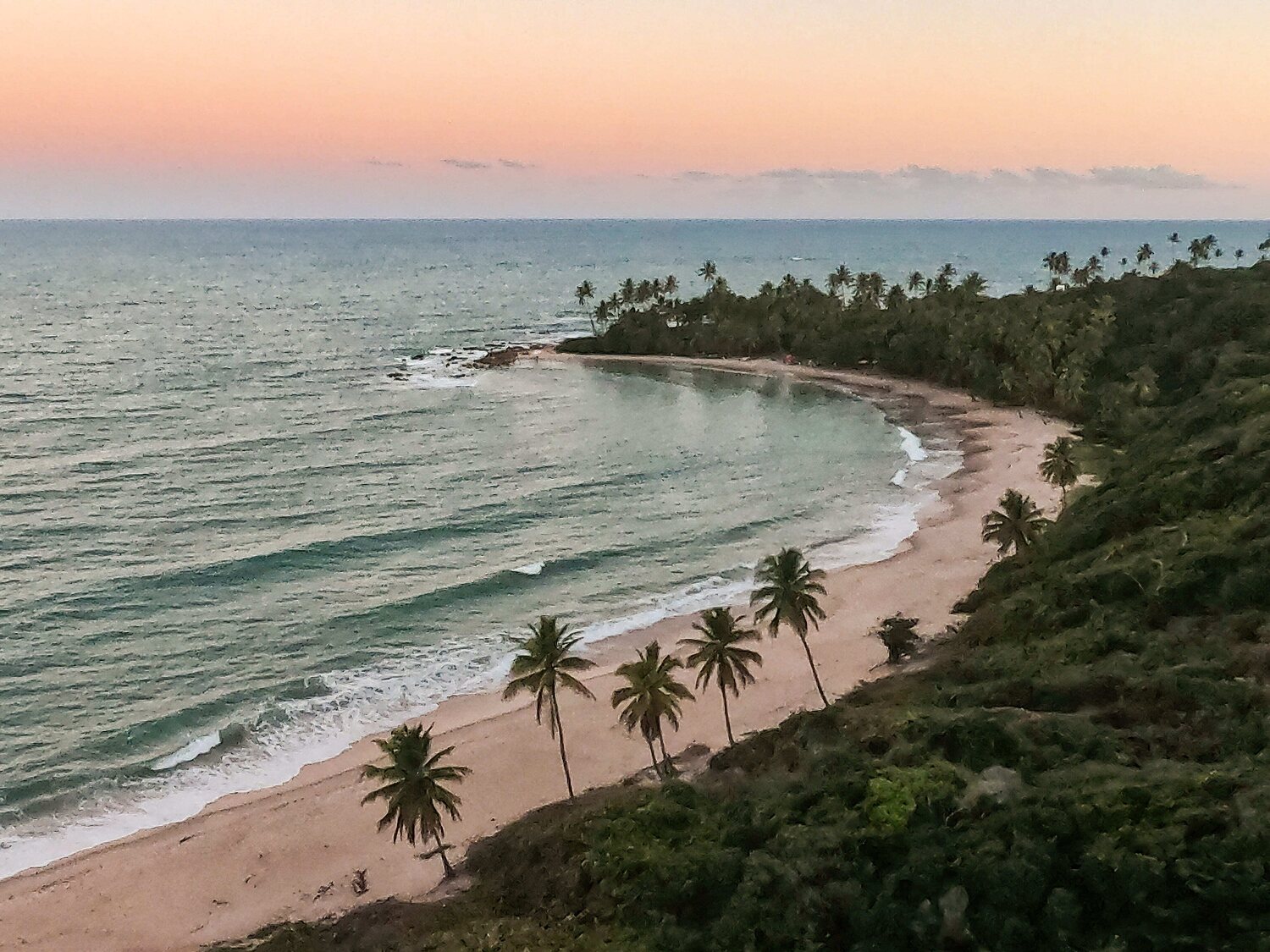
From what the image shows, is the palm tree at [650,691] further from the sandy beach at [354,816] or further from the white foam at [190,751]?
the white foam at [190,751]

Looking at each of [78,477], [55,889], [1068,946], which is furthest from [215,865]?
[78,477]

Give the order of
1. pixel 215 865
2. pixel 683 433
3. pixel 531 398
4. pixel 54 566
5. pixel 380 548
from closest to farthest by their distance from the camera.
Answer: pixel 215 865
pixel 54 566
pixel 380 548
pixel 683 433
pixel 531 398

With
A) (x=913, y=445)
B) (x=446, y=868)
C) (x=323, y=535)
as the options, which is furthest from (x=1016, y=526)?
(x=323, y=535)

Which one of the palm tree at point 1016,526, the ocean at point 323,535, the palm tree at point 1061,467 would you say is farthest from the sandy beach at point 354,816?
the palm tree at point 1061,467

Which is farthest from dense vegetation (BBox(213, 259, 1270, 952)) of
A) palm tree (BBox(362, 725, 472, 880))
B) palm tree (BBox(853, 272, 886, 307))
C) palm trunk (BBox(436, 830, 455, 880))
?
palm tree (BBox(853, 272, 886, 307))

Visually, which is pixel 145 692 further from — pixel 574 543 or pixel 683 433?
pixel 683 433

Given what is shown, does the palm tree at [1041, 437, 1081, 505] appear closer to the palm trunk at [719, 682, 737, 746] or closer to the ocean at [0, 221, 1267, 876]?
the ocean at [0, 221, 1267, 876]

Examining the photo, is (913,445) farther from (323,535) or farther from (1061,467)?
(323,535)
